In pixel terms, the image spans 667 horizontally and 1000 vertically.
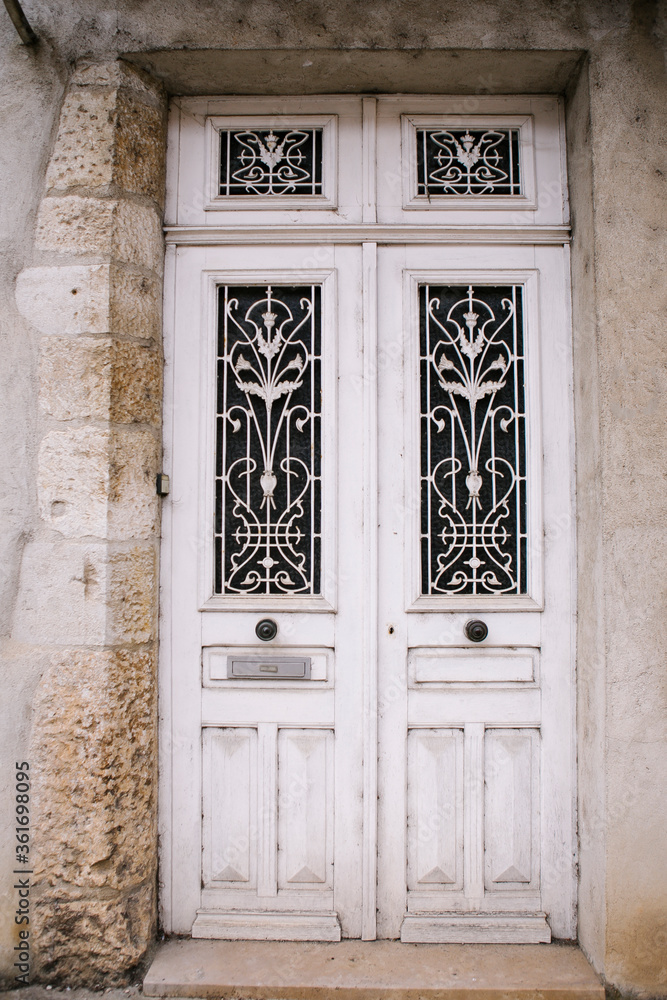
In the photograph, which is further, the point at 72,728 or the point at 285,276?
the point at 285,276

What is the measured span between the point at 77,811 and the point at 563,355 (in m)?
2.53

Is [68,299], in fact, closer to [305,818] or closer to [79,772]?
[79,772]

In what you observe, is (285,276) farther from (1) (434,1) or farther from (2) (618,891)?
(2) (618,891)

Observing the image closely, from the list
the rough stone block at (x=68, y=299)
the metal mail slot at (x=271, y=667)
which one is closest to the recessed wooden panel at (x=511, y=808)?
the metal mail slot at (x=271, y=667)

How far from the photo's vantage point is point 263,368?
2.40 meters

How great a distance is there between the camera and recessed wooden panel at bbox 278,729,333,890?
2326 millimetres

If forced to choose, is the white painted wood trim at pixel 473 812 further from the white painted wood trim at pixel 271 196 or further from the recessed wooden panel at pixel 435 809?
the white painted wood trim at pixel 271 196

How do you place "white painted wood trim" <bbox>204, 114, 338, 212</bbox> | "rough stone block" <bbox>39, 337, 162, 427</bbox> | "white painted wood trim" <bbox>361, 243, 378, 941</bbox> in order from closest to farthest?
1. "rough stone block" <bbox>39, 337, 162, 427</bbox>
2. "white painted wood trim" <bbox>361, 243, 378, 941</bbox>
3. "white painted wood trim" <bbox>204, 114, 338, 212</bbox>

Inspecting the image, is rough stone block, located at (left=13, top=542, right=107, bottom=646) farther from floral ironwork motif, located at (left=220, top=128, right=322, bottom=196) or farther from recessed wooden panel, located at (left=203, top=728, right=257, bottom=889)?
floral ironwork motif, located at (left=220, top=128, right=322, bottom=196)

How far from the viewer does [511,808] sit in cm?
233

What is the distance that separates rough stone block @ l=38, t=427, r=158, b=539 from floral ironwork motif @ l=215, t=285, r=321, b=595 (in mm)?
385

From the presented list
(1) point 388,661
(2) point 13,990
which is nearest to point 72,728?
(2) point 13,990

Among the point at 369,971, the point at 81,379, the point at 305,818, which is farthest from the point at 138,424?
the point at 369,971

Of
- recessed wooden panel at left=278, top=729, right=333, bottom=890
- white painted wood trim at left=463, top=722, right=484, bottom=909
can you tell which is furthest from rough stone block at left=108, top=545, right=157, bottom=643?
white painted wood trim at left=463, top=722, right=484, bottom=909
